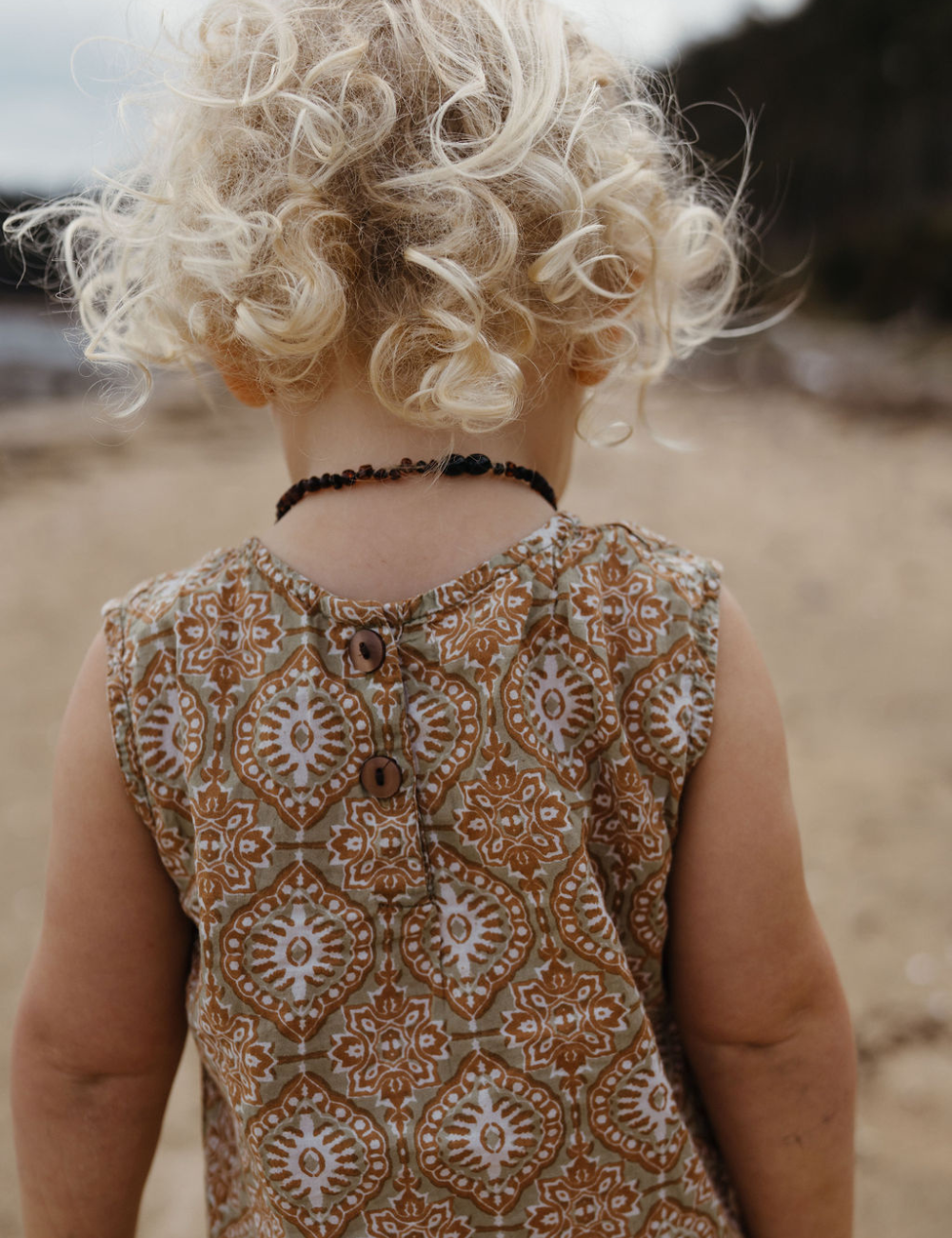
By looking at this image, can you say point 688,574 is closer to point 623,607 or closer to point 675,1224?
point 623,607

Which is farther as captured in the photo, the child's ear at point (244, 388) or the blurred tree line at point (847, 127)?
the blurred tree line at point (847, 127)

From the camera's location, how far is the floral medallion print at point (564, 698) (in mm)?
874

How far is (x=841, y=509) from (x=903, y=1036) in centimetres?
440

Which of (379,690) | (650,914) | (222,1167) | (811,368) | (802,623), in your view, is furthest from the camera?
(811,368)

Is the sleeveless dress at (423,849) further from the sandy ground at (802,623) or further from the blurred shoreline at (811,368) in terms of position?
the blurred shoreline at (811,368)

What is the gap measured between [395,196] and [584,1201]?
0.86 meters

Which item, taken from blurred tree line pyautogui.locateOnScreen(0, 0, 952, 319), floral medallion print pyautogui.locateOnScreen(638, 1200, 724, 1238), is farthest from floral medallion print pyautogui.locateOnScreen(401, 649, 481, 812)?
blurred tree line pyautogui.locateOnScreen(0, 0, 952, 319)

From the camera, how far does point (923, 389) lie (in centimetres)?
929

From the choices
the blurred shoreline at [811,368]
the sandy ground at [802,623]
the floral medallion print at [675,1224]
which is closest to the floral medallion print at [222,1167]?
the floral medallion print at [675,1224]

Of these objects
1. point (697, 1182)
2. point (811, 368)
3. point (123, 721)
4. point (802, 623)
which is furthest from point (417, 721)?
point (811, 368)

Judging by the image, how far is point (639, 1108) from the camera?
0.91 m

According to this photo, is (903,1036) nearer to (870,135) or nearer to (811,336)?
(811,336)

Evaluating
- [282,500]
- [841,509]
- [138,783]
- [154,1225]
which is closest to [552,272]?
[282,500]

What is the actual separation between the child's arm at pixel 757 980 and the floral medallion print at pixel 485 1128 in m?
0.20
